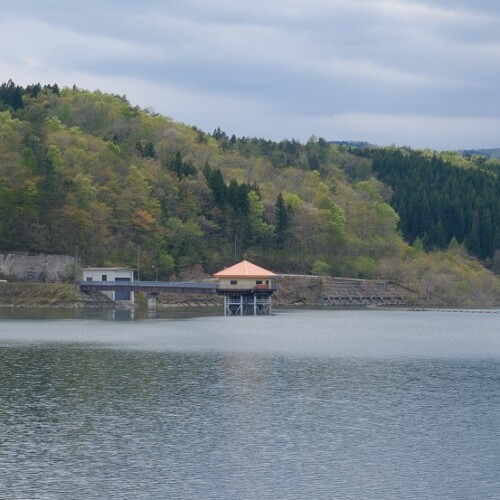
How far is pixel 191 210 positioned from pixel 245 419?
353ft

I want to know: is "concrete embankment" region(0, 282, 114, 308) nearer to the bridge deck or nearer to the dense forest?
the bridge deck

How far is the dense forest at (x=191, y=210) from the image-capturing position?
437 feet

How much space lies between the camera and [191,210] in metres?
150

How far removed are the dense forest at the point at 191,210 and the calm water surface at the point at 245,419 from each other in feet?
184

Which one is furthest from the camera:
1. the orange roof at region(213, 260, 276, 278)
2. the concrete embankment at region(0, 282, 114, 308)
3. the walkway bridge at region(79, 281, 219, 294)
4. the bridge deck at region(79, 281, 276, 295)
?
the concrete embankment at region(0, 282, 114, 308)

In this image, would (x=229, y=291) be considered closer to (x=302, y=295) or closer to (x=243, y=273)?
(x=243, y=273)

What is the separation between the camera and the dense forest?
133 meters

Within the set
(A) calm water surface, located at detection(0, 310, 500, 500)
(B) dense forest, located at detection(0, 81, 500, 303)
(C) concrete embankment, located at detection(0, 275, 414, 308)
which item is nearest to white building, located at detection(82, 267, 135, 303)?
(C) concrete embankment, located at detection(0, 275, 414, 308)

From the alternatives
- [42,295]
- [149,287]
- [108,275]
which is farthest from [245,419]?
[108,275]

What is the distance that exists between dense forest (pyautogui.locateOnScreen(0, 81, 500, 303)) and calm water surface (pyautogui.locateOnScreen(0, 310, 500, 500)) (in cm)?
5617

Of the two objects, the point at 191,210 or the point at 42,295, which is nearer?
the point at 42,295

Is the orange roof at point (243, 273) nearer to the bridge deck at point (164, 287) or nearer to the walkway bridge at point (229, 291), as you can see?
the walkway bridge at point (229, 291)

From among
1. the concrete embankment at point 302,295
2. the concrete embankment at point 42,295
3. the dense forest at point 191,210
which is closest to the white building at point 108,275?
the concrete embankment at point 302,295

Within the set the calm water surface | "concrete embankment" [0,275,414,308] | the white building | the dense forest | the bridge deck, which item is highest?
the dense forest
